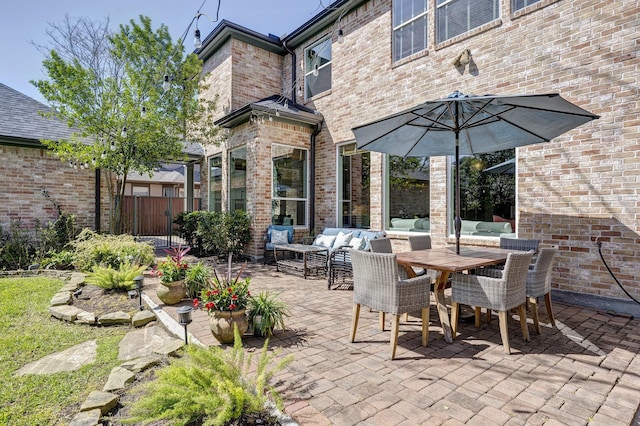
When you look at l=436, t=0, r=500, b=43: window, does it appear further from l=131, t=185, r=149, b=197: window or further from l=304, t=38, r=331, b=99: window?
l=131, t=185, r=149, b=197: window

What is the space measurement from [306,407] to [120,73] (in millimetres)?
10007

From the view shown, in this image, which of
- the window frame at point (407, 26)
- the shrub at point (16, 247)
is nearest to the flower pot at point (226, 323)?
the window frame at point (407, 26)

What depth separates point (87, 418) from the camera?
2.23 m

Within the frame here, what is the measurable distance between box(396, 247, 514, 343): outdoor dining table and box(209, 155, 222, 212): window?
7662 millimetres

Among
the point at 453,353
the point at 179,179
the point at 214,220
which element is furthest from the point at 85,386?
the point at 179,179

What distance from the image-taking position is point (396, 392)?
8.41 ft

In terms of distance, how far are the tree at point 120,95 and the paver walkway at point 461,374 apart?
18.6 feet

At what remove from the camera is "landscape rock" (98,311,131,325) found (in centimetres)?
427

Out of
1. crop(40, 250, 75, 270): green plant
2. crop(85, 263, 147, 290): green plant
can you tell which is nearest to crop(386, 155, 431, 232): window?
crop(85, 263, 147, 290): green plant

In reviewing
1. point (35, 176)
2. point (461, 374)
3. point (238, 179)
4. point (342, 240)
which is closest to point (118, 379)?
point (461, 374)

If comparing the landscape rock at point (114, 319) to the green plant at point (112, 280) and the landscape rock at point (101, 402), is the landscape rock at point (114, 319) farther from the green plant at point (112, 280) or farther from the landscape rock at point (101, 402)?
the landscape rock at point (101, 402)

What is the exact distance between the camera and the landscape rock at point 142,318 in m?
4.23

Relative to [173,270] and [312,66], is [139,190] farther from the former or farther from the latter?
[173,270]

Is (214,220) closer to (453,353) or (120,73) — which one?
(120,73)
